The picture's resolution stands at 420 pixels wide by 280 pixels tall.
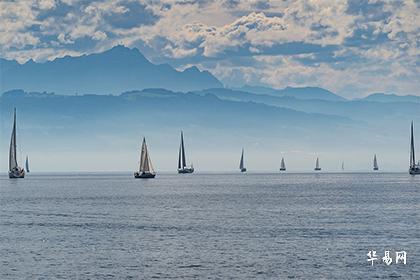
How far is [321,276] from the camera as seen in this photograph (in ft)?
256

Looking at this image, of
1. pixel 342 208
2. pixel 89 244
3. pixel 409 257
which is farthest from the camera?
pixel 342 208

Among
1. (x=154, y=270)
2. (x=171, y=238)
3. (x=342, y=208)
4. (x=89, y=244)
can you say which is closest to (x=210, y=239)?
(x=171, y=238)

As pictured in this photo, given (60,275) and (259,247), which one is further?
(259,247)

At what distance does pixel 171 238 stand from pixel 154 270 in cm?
2469

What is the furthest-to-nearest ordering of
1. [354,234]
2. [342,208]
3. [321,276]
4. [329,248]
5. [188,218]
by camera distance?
[342,208], [188,218], [354,234], [329,248], [321,276]

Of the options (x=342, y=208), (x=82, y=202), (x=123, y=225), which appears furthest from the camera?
(x=82, y=202)

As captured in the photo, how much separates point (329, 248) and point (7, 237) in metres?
41.1

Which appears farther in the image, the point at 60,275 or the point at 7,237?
the point at 7,237

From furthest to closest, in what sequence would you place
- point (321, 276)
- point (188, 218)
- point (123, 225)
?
point (188, 218), point (123, 225), point (321, 276)

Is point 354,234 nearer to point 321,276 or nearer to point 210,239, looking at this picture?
point 210,239

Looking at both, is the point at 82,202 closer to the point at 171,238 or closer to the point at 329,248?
the point at 171,238

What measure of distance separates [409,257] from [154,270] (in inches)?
1016

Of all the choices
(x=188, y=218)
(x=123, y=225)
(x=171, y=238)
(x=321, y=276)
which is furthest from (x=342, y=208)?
(x=321, y=276)

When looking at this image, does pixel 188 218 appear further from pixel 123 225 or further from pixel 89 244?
pixel 89 244
